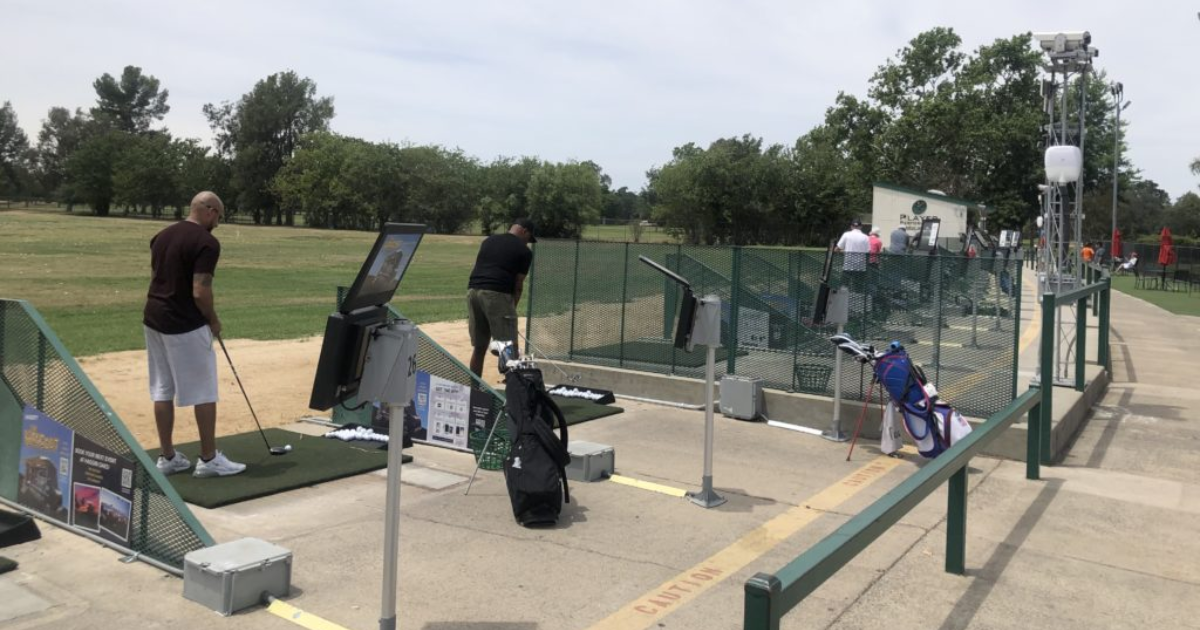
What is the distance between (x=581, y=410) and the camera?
9.79 metres

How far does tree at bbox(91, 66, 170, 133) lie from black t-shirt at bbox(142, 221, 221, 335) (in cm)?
15333

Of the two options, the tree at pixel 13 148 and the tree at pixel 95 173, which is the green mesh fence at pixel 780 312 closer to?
the tree at pixel 95 173

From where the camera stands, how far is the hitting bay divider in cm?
239

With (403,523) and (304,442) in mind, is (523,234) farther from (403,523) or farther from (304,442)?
(403,523)

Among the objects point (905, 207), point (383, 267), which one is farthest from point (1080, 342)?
point (905, 207)

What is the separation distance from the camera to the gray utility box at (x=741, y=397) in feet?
31.2

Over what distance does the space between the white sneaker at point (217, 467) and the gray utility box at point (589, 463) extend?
2.45 metres

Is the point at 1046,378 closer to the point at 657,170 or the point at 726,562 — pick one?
the point at 726,562

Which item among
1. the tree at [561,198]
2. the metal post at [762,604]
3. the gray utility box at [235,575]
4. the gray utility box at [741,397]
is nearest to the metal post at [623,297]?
the gray utility box at [741,397]

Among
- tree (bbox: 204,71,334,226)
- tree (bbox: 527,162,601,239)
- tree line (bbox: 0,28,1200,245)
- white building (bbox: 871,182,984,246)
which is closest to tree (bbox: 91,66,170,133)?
tree line (bbox: 0,28,1200,245)

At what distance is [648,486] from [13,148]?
160m

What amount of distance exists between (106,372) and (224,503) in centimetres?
675

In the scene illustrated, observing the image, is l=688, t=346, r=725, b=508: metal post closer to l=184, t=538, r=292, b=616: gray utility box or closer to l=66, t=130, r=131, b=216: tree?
l=184, t=538, r=292, b=616: gray utility box

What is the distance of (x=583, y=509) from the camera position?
6.30 m
